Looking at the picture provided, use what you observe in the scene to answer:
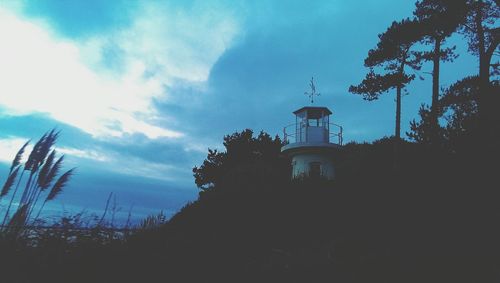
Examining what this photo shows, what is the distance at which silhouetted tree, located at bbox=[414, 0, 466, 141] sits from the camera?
1664 cm

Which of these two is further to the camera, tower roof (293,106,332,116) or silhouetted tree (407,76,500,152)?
tower roof (293,106,332,116)

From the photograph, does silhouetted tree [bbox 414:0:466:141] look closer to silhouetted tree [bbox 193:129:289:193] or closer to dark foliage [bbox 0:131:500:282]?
dark foliage [bbox 0:131:500:282]

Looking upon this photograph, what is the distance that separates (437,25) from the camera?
17.2 meters

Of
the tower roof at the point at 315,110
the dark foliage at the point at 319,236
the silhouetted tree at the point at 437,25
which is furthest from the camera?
the tower roof at the point at 315,110

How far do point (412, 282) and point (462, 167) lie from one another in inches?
338

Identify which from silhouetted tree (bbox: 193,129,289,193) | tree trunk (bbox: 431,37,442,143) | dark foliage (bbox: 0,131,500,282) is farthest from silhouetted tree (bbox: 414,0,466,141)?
silhouetted tree (bbox: 193,129,289,193)

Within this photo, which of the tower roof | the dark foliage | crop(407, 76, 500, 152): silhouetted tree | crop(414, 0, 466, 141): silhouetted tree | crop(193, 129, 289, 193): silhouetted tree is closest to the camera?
the dark foliage

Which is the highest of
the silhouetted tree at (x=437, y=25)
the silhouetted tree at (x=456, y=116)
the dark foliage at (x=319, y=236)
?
the silhouetted tree at (x=437, y=25)

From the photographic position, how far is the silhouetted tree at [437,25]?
16.6 metres

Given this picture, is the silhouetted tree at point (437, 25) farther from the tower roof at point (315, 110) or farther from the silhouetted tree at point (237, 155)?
the silhouetted tree at point (237, 155)

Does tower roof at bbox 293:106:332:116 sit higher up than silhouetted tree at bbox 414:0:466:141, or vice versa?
silhouetted tree at bbox 414:0:466:141

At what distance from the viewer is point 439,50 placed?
18.6 metres

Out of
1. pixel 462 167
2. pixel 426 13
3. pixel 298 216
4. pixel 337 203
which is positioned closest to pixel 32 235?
pixel 298 216

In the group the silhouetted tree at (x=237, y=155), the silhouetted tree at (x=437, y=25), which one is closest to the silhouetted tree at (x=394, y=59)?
the silhouetted tree at (x=437, y=25)
